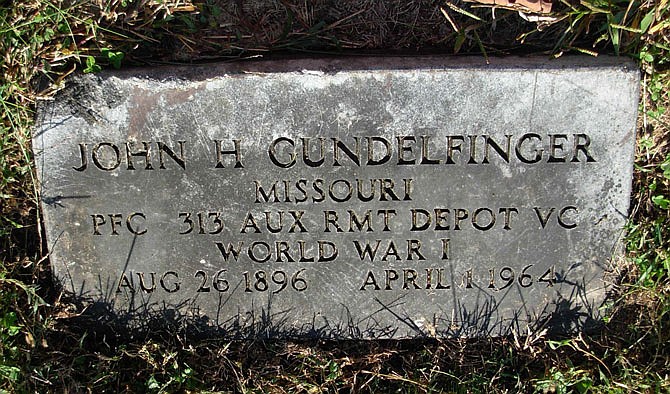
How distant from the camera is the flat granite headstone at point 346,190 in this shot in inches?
110

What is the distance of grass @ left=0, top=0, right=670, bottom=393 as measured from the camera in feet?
9.53

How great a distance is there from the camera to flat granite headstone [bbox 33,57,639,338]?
281cm

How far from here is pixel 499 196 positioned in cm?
289

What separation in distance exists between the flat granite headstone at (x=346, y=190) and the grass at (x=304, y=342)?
14cm

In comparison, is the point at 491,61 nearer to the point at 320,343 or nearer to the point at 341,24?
the point at 341,24

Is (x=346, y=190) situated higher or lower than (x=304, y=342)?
higher

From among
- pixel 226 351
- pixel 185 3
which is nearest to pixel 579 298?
pixel 226 351

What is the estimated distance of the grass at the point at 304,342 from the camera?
290 centimetres

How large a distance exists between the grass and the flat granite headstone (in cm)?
14

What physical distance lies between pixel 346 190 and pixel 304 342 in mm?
748

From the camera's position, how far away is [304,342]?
3176mm

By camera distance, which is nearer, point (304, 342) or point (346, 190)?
point (346, 190)

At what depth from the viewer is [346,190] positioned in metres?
2.89

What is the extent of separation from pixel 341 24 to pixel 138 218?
1171mm
